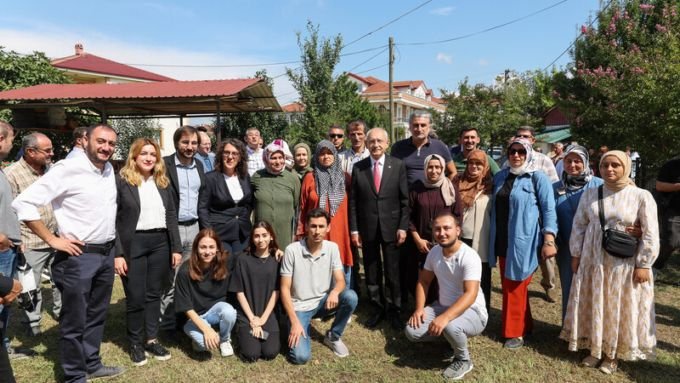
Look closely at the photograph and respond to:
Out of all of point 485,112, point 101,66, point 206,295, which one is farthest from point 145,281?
point 101,66

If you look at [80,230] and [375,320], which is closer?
[80,230]

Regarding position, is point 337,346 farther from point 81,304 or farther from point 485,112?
A: point 485,112

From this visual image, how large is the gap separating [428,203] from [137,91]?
21.4 feet

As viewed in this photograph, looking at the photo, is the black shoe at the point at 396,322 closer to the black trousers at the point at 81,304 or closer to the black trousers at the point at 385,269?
the black trousers at the point at 385,269

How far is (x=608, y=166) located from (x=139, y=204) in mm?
3579

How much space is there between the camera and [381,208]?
4.18 meters

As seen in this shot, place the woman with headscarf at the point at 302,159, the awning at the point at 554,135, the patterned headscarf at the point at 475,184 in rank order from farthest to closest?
the awning at the point at 554,135 < the woman with headscarf at the point at 302,159 < the patterned headscarf at the point at 475,184

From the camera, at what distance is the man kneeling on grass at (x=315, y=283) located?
3795 mm

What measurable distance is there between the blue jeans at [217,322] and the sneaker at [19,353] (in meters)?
1.40

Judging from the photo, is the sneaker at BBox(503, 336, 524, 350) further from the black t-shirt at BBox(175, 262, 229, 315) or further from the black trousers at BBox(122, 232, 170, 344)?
the black trousers at BBox(122, 232, 170, 344)

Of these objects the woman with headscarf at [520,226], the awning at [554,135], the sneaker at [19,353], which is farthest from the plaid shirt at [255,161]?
the awning at [554,135]

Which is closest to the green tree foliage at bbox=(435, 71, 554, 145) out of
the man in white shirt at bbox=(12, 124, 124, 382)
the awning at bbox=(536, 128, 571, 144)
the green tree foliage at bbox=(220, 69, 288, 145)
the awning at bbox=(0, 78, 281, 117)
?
the awning at bbox=(536, 128, 571, 144)

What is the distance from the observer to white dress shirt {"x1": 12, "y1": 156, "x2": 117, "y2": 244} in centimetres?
280

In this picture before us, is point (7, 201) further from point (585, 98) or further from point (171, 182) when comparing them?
point (585, 98)
